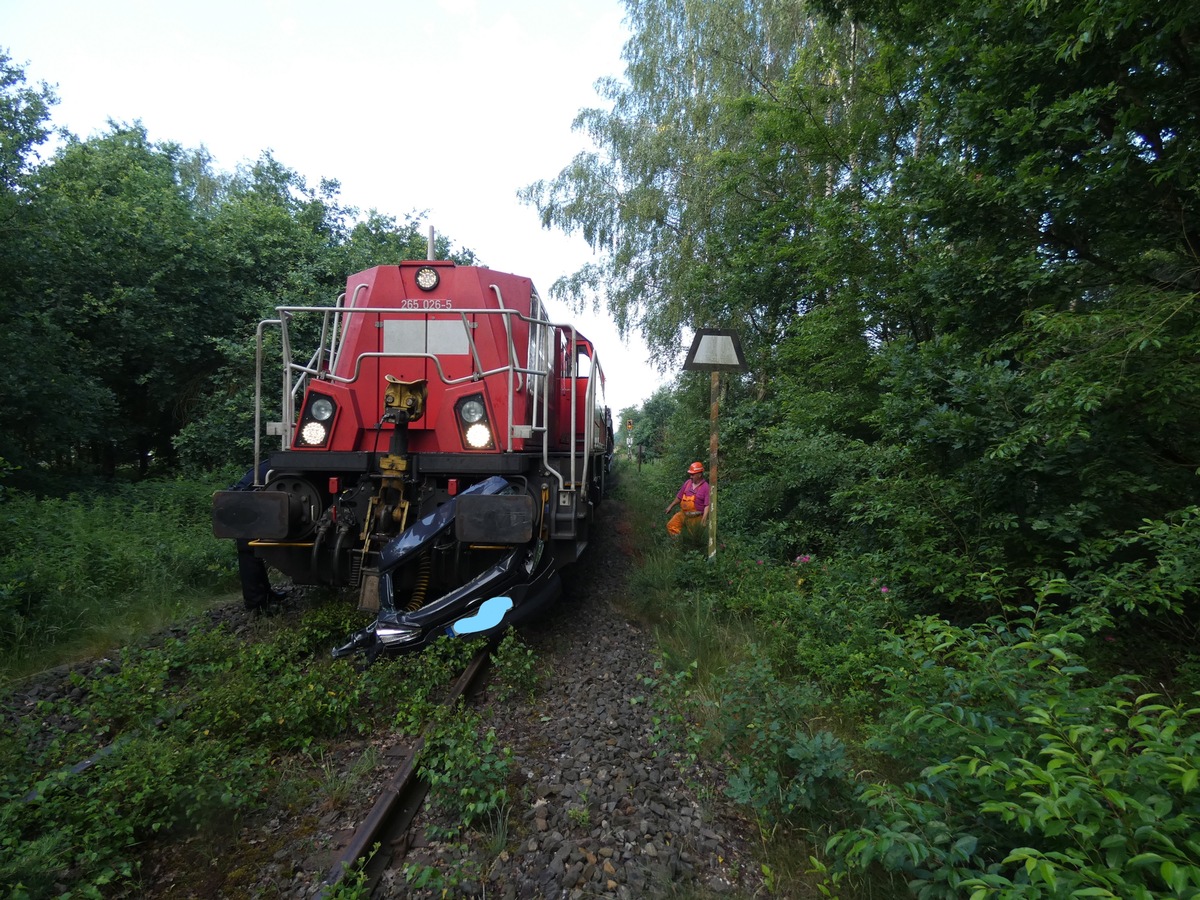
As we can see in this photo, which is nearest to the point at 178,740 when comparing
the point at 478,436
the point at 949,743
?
the point at 478,436

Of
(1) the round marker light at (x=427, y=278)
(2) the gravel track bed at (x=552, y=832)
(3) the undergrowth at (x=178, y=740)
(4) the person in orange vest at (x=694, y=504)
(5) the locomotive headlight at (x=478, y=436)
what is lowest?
(2) the gravel track bed at (x=552, y=832)

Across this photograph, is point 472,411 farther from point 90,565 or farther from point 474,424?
point 90,565

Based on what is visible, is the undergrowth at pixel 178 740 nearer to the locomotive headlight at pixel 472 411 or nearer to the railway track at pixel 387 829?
the railway track at pixel 387 829

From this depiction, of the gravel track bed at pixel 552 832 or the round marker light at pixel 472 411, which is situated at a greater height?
the round marker light at pixel 472 411

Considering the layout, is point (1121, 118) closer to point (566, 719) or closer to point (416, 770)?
point (566, 719)

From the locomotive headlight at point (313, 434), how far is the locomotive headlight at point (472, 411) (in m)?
1.18

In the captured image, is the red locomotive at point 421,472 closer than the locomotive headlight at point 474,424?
Yes

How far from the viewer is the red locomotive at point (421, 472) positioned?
4277 mm

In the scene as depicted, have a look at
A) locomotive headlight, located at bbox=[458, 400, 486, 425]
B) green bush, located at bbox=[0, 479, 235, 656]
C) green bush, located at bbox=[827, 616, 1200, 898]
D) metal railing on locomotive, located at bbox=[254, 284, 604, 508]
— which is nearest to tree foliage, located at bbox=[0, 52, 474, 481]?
green bush, located at bbox=[0, 479, 235, 656]

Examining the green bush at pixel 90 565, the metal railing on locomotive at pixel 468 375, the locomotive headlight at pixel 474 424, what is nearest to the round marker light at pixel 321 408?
the metal railing on locomotive at pixel 468 375

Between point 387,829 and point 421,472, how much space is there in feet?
8.90

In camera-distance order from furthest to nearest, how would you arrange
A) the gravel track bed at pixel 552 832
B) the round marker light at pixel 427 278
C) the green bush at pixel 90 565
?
the round marker light at pixel 427 278 < the green bush at pixel 90 565 < the gravel track bed at pixel 552 832

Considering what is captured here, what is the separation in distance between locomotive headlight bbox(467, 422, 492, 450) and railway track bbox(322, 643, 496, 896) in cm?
228

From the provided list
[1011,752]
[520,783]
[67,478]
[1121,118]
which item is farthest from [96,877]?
[67,478]
